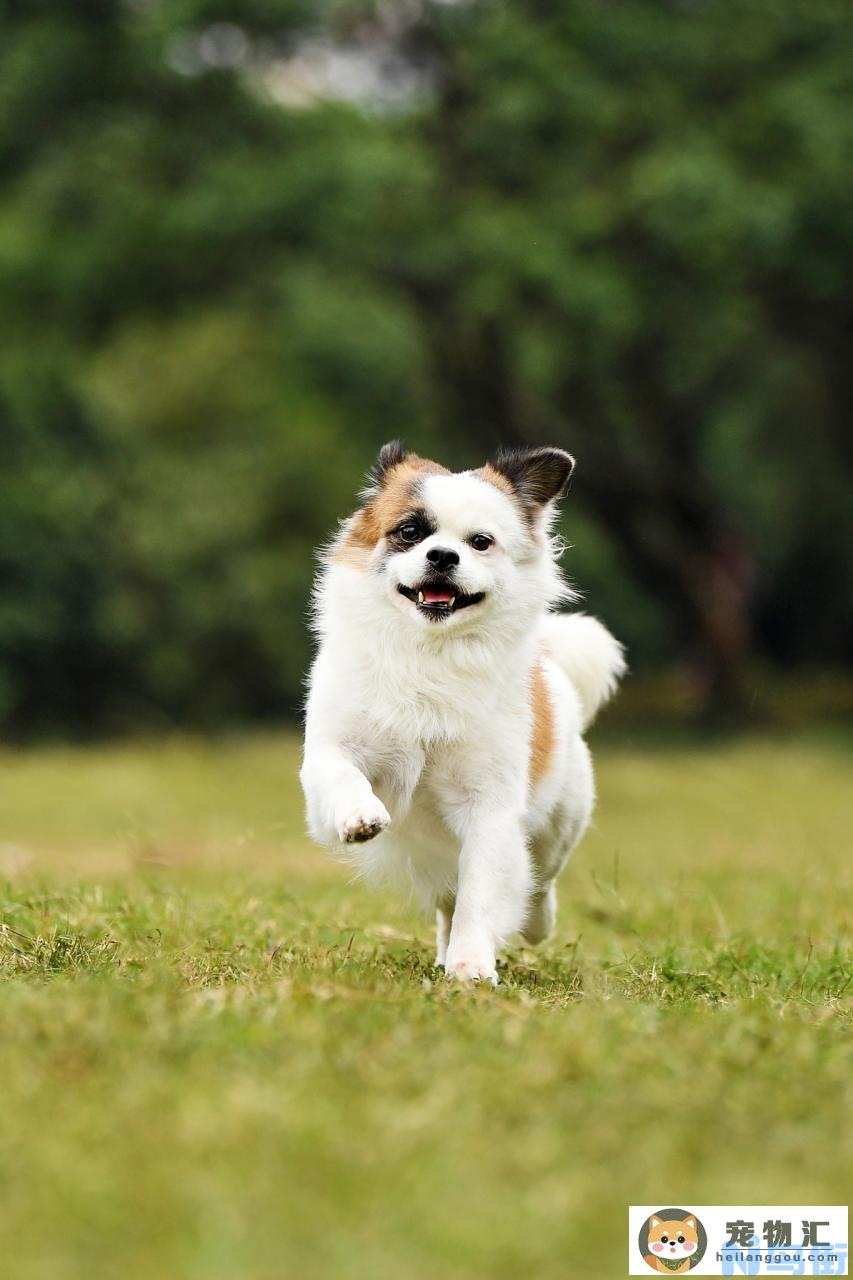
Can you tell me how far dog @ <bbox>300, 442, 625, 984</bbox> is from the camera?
5.18 m

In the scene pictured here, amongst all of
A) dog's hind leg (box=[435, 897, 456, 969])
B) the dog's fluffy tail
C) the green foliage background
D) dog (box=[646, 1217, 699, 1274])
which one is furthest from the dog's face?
the green foliage background

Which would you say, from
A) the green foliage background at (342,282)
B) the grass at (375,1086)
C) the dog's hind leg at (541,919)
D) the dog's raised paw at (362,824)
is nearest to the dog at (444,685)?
the dog's raised paw at (362,824)

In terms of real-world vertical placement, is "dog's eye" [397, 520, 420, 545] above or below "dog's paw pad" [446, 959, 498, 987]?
above

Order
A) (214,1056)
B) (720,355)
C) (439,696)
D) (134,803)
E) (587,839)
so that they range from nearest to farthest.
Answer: (214,1056) → (439,696) → (587,839) → (134,803) → (720,355)

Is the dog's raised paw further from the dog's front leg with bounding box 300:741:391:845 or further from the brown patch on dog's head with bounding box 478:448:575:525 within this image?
the brown patch on dog's head with bounding box 478:448:575:525

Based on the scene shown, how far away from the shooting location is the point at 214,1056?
11.7ft

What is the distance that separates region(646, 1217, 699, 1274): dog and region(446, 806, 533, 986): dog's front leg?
6.33ft

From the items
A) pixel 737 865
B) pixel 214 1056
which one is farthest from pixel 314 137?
pixel 214 1056

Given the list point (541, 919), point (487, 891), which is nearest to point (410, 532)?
point (487, 891)

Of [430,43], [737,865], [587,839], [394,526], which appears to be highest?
[430,43]

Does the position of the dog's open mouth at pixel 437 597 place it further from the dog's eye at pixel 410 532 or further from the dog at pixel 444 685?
the dog's eye at pixel 410 532

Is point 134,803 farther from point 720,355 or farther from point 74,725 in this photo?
point 720,355

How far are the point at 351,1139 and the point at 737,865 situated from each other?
7489mm

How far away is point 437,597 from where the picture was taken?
17.1ft
